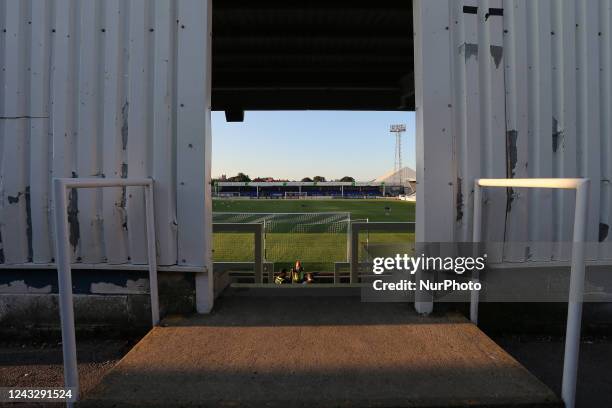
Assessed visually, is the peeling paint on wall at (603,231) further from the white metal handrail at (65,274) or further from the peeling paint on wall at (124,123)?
the peeling paint on wall at (124,123)

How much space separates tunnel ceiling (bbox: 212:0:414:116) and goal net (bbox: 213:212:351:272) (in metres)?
4.70

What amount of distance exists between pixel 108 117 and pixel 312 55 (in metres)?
3.80

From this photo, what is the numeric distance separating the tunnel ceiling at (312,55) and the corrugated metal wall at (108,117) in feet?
5.49

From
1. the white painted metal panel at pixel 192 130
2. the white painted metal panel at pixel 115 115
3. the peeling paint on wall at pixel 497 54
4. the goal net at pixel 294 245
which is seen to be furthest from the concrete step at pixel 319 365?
the goal net at pixel 294 245

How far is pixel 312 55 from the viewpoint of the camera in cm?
571

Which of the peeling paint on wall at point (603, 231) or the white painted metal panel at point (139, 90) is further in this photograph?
the peeling paint on wall at point (603, 231)

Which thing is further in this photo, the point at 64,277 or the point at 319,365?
the point at 319,365

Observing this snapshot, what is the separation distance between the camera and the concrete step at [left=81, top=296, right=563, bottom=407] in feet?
6.05

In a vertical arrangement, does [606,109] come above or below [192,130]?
above

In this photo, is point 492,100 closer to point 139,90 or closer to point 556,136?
point 556,136

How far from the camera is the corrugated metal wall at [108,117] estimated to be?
9.52ft

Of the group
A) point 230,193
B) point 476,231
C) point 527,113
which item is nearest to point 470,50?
point 527,113

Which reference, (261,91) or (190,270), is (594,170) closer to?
(190,270)

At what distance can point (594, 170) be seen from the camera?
3072 mm
